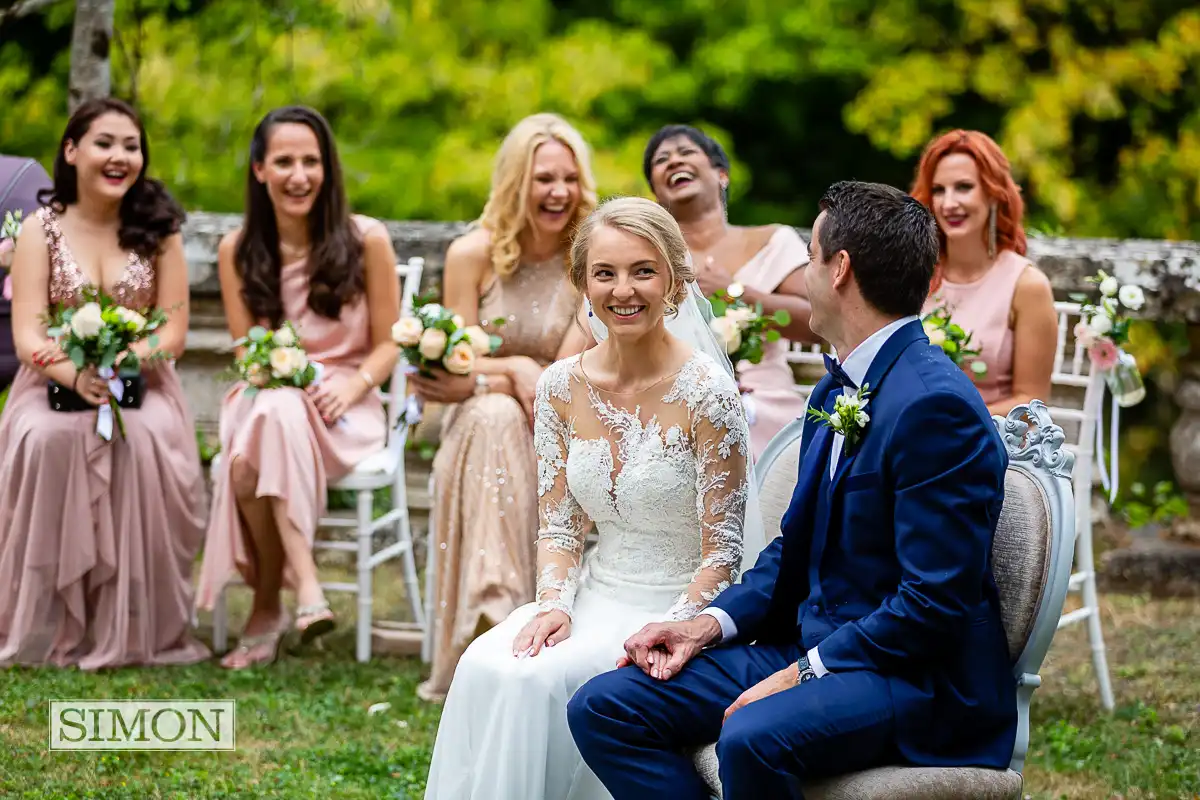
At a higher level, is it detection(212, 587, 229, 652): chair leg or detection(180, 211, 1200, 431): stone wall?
detection(180, 211, 1200, 431): stone wall

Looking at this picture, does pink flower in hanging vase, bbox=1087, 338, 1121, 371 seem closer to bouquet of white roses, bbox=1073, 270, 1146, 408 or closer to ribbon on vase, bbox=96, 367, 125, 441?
bouquet of white roses, bbox=1073, 270, 1146, 408

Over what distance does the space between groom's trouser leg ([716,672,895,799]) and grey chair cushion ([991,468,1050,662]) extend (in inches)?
13.5

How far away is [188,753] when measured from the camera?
13.9ft

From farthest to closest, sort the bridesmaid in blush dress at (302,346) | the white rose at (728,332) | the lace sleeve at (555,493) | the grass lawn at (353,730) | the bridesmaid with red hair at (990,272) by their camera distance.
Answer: the bridesmaid in blush dress at (302,346) < the bridesmaid with red hair at (990,272) < the white rose at (728,332) < the grass lawn at (353,730) < the lace sleeve at (555,493)

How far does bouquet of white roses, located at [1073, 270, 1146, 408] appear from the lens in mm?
4789

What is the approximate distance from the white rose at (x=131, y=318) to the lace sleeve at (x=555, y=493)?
79.0 inches

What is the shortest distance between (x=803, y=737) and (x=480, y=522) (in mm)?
2369

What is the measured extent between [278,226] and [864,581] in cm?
340

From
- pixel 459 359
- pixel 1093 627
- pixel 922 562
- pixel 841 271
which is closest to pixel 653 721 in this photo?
pixel 922 562

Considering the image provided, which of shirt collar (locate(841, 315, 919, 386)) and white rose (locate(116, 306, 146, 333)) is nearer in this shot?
shirt collar (locate(841, 315, 919, 386))

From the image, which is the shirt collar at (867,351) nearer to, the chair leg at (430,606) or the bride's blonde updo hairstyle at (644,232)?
the bride's blonde updo hairstyle at (644,232)

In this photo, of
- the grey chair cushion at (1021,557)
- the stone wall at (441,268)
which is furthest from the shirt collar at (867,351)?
the stone wall at (441,268)

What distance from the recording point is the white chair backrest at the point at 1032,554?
2.80m

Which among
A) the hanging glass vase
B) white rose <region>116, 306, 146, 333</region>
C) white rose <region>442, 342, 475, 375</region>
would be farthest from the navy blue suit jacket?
white rose <region>116, 306, 146, 333</region>
